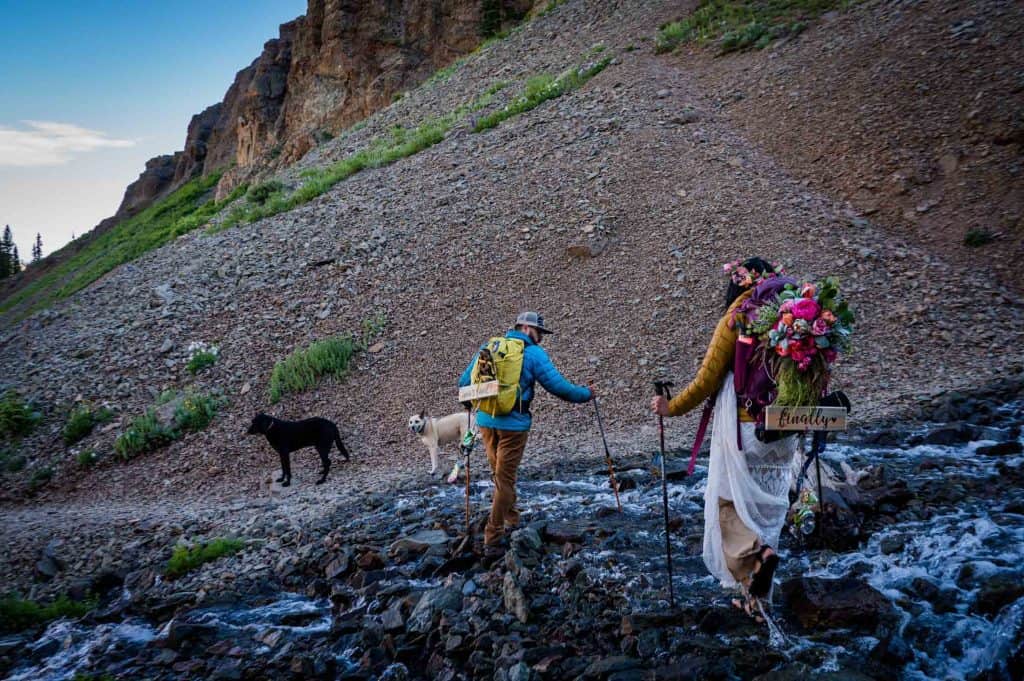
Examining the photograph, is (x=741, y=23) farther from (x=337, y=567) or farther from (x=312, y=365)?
(x=337, y=567)

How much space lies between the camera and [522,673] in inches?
158

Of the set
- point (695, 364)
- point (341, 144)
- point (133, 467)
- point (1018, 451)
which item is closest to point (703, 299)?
point (695, 364)

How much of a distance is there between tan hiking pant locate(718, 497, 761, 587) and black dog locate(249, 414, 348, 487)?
6.54m

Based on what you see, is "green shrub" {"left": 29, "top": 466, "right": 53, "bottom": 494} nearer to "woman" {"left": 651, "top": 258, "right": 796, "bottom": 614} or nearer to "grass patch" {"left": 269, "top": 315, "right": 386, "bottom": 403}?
"grass patch" {"left": 269, "top": 315, "right": 386, "bottom": 403}

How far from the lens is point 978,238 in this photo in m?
11.9

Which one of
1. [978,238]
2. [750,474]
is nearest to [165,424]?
[750,474]

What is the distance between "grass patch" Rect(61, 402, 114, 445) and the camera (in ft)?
37.1

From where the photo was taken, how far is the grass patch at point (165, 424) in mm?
10859

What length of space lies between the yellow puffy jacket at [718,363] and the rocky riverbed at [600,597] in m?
1.40

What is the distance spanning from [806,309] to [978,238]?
10559mm

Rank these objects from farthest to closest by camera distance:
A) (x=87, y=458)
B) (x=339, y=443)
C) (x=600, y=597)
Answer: (x=87, y=458) < (x=339, y=443) < (x=600, y=597)

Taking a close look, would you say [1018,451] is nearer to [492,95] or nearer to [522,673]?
[522,673]

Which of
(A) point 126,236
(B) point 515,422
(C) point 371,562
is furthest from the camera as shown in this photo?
(A) point 126,236

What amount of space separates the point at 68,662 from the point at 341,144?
24.0m
